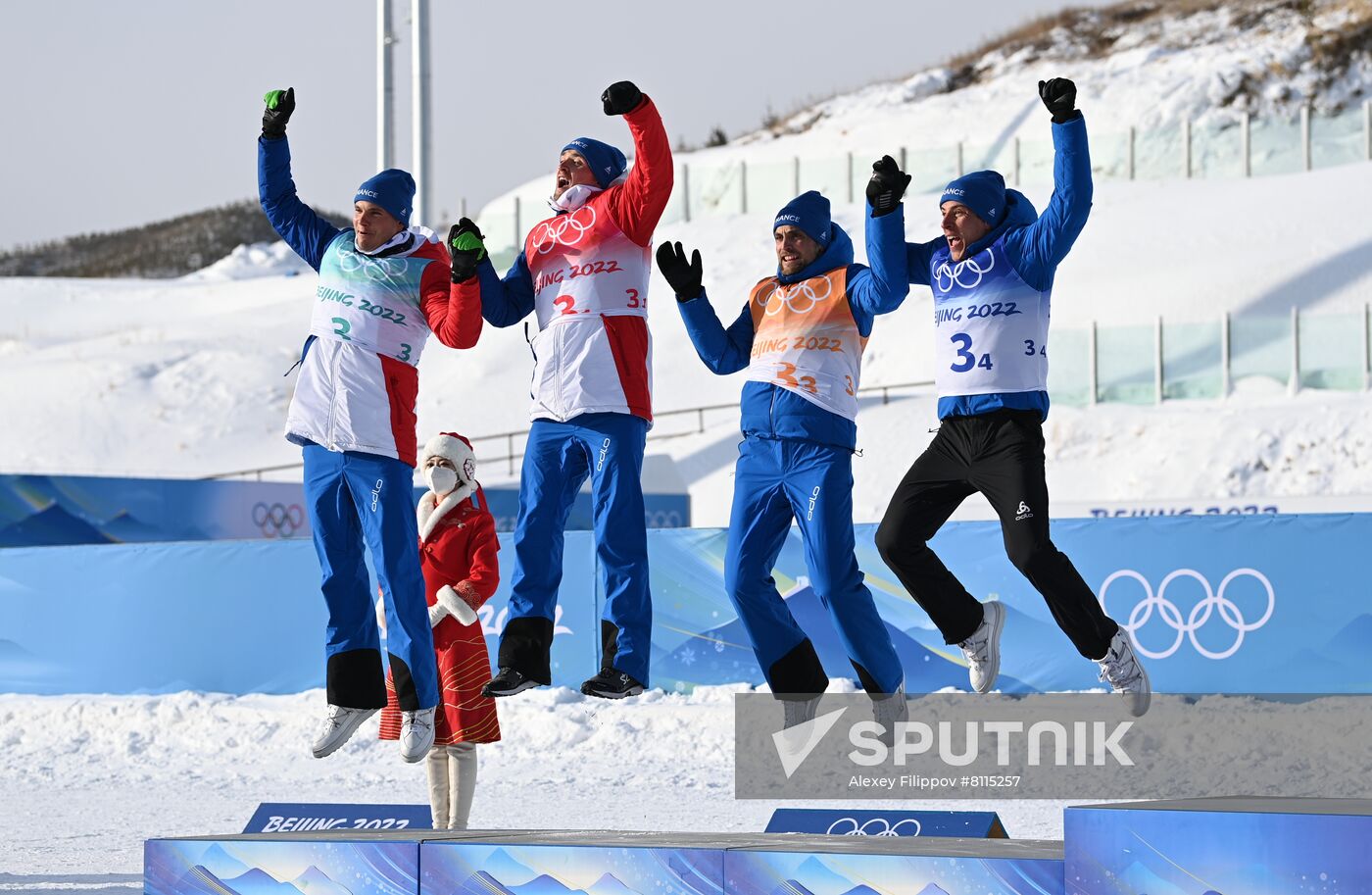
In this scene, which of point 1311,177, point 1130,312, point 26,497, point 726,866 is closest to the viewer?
point 726,866

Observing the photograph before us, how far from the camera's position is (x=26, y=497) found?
20.6m

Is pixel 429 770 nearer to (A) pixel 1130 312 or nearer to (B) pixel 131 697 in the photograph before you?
(B) pixel 131 697

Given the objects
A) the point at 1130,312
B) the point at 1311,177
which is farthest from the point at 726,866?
the point at 1311,177

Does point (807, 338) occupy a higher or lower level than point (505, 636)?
higher

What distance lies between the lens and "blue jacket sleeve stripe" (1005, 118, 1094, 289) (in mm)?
6426

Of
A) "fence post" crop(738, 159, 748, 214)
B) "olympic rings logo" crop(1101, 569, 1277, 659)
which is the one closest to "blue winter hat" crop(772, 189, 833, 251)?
"olympic rings logo" crop(1101, 569, 1277, 659)

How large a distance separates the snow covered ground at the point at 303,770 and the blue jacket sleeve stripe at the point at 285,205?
3918 mm

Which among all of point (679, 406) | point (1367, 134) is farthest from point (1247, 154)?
point (679, 406)

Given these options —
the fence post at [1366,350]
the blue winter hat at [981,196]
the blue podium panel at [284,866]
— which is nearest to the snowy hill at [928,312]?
the fence post at [1366,350]

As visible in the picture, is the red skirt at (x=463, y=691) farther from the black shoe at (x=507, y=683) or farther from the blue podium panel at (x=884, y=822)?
the blue podium panel at (x=884, y=822)

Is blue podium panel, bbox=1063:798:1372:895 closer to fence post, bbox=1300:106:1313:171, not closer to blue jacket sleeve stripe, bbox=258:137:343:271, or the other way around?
blue jacket sleeve stripe, bbox=258:137:343:271

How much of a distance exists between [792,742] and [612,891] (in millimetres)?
1840

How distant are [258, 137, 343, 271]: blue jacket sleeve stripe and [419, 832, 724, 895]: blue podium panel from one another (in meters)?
2.97

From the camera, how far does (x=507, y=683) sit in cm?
692
